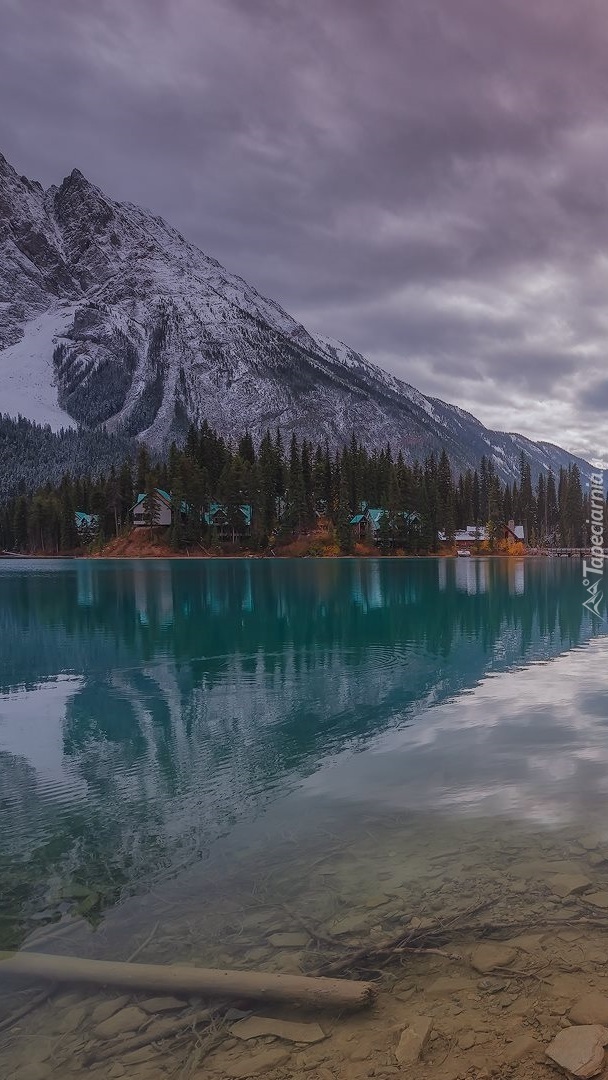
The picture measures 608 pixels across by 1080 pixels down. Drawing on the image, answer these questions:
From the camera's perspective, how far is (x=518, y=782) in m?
14.7

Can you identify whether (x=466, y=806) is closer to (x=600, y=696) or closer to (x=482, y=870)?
(x=482, y=870)

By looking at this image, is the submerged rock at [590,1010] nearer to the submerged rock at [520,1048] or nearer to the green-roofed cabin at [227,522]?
the submerged rock at [520,1048]

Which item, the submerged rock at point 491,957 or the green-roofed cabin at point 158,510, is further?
the green-roofed cabin at point 158,510

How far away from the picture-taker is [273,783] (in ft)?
50.1

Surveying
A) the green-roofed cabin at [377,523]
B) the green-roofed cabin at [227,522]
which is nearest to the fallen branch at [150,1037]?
the green-roofed cabin at [227,522]

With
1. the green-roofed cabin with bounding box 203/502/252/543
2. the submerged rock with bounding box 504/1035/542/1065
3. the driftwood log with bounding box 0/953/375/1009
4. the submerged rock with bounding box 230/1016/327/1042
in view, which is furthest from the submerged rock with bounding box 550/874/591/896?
the green-roofed cabin with bounding box 203/502/252/543

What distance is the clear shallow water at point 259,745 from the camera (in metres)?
11.8

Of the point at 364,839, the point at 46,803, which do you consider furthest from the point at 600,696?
the point at 46,803

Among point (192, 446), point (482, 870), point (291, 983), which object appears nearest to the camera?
point (291, 983)

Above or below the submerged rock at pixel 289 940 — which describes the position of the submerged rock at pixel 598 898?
above

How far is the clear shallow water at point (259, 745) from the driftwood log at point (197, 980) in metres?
1.21

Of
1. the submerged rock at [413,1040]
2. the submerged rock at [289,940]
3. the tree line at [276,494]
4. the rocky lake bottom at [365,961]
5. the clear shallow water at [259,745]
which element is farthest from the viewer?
the tree line at [276,494]

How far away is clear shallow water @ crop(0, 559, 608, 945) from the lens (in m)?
11.8

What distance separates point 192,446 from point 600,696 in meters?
176
